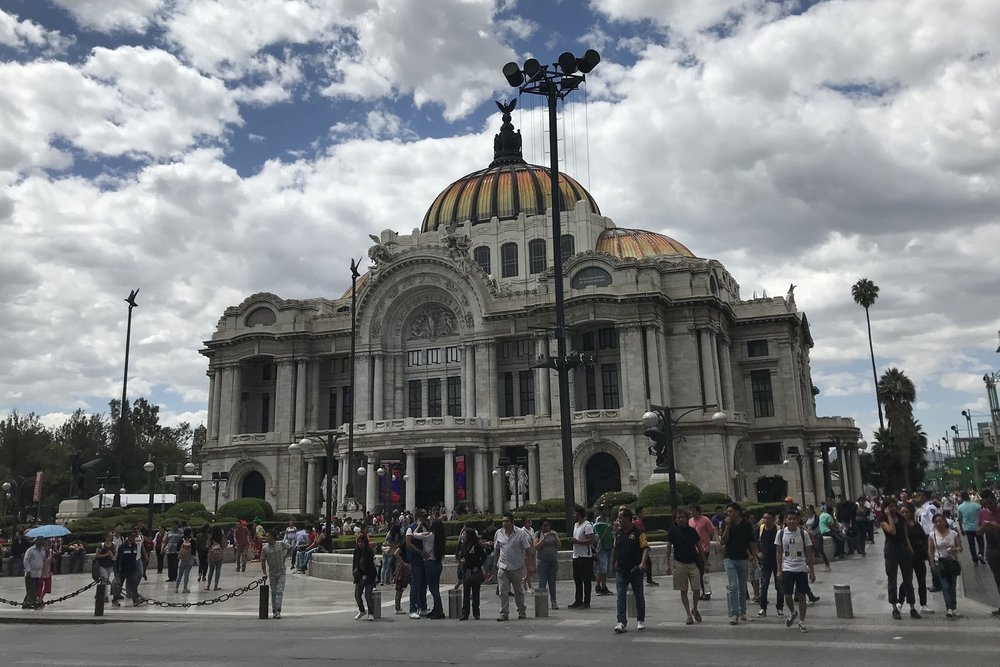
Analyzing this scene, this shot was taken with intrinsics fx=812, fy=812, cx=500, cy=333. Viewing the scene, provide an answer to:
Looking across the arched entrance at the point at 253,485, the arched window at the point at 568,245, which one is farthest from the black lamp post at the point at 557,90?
the arched entrance at the point at 253,485

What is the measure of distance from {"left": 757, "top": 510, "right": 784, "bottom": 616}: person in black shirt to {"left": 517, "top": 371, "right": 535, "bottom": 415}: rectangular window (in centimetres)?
4517

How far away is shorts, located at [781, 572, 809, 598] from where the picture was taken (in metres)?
13.8

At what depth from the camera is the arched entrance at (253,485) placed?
2675 inches

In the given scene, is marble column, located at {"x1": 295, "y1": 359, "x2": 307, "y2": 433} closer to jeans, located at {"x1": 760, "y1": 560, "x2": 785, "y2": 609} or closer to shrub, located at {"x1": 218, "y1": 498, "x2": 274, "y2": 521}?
shrub, located at {"x1": 218, "y1": 498, "x2": 274, "y2": 521}

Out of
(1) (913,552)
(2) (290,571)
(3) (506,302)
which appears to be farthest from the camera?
(3) (506,302)

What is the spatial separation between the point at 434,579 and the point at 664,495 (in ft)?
84.5

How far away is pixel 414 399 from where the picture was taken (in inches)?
2621

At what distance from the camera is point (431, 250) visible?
6369 centimetres

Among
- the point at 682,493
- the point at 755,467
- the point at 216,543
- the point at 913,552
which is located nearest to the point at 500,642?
the point at 913,552

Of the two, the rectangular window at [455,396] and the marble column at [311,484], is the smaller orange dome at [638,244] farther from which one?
the marble column at [311,484]

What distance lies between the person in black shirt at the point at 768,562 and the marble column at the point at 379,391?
159ft

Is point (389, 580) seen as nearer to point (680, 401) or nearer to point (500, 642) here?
point (500, 642)

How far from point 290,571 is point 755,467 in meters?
41.9

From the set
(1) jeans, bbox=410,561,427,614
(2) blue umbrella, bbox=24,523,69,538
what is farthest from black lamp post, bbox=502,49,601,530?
(2) blue umbrella, bbox=24,523,69,538
